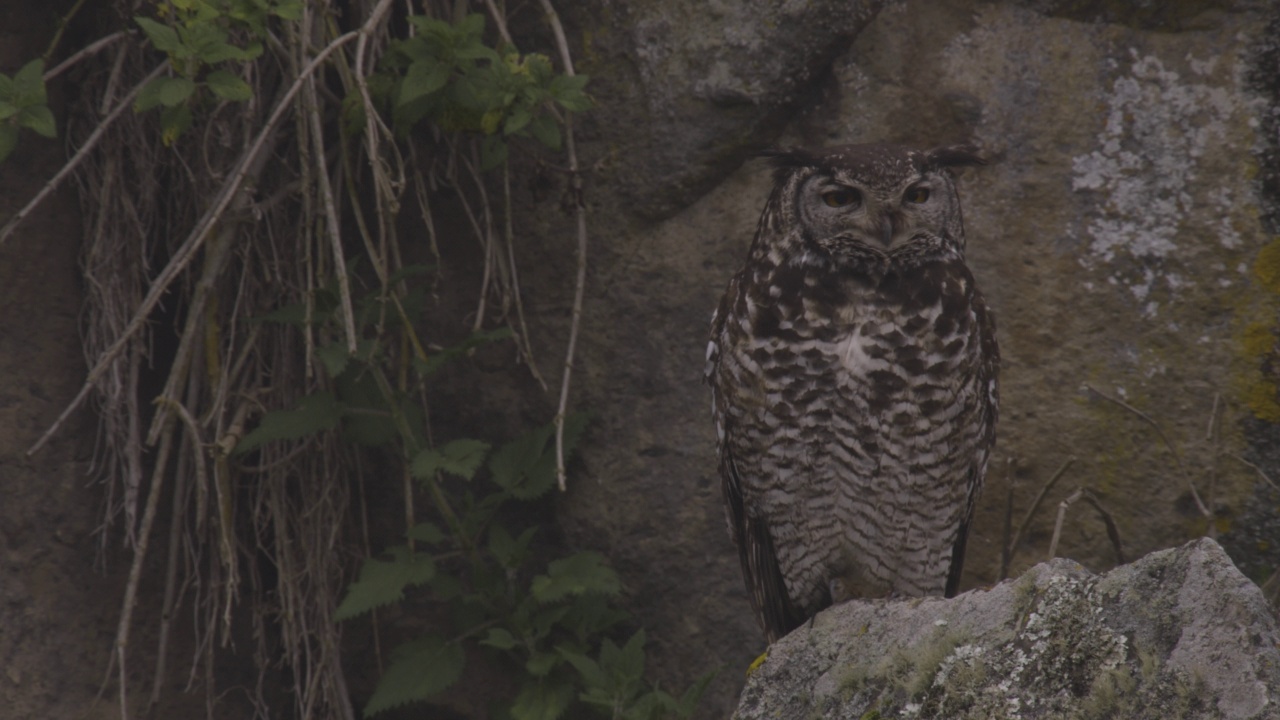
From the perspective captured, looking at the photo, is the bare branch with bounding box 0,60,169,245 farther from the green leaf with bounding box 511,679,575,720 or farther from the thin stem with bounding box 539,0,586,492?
the green leaf with bounding box 511,679,575,720

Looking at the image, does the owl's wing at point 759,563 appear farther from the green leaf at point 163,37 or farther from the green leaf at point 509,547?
the green leaf at point 163,37

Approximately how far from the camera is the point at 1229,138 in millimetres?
3104

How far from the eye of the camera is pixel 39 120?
2770 mm

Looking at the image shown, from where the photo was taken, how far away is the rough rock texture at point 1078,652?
56.5 inches

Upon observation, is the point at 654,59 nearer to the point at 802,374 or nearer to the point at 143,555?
the point at 802,374

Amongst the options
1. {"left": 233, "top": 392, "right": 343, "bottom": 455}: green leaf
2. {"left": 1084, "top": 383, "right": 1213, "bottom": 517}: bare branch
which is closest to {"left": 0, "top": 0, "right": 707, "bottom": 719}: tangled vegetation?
{"left": 233, "top": 392, "right": 343, "bottom": 455}: green leaf

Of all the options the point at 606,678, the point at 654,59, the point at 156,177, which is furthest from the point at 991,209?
the point at 156,177

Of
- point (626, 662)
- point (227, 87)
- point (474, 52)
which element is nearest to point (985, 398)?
point (626, 662)

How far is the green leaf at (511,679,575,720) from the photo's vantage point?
3.04 meters

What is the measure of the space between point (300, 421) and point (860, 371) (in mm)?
1242

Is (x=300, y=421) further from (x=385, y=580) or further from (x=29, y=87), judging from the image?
(x=29, y=87)

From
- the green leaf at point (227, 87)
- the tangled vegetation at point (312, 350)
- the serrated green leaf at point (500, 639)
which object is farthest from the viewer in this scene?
the serrated green leaf at point (500, 639)

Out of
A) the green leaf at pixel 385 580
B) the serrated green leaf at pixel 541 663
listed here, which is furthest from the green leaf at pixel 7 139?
the serrated green leaf at pixel 541 663

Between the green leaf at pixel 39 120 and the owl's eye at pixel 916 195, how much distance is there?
175 centimetres
